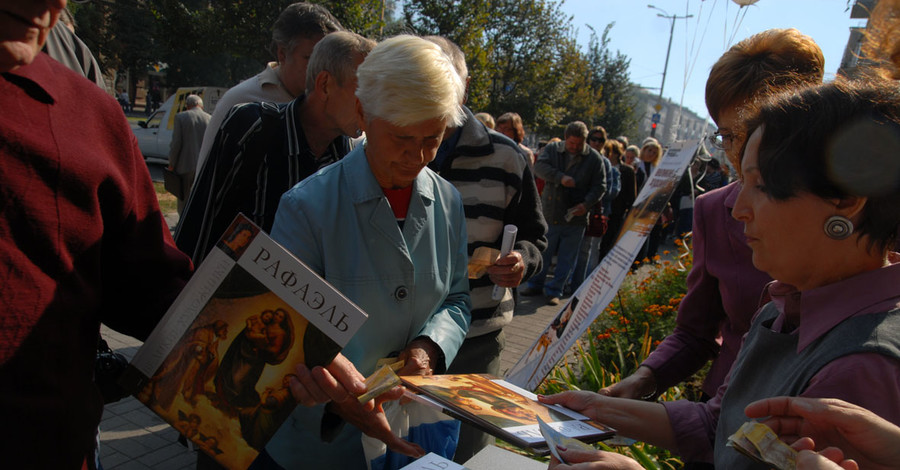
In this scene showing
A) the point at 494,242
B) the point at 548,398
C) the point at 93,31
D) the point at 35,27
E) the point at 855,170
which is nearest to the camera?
the point at 35,27

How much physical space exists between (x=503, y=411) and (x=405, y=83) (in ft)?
3.07

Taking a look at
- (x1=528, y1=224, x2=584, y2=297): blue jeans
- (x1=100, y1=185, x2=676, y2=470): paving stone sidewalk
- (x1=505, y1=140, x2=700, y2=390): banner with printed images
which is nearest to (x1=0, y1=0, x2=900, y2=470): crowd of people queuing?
(x1=505, y1=140, x2=700, y2=390): banner with printed images

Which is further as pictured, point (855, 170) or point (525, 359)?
point (525, 359)

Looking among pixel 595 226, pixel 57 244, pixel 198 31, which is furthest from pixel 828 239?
pixel 198 31

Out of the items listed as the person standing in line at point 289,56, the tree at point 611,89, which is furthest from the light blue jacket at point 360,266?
the tree at point 611,89

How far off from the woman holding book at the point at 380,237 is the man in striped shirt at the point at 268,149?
637mm

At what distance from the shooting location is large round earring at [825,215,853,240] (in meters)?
1.14

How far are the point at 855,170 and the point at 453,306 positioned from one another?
1.18 m

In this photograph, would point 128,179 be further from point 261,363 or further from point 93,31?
point 93,31

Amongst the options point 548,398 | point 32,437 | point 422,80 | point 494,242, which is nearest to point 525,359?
point 494,242

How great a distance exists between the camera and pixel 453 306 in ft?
6.43

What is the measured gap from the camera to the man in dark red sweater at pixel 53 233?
Answer: 1.07m

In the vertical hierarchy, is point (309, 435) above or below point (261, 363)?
below

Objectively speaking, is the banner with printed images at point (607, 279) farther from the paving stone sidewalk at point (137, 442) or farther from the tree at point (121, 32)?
the tree at point (121, 32)
